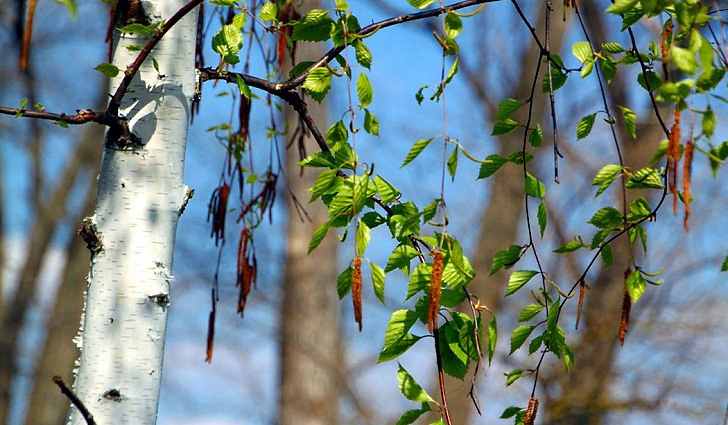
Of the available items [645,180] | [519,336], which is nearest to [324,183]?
[519,336]

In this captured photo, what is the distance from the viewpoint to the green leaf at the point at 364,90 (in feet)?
6.36

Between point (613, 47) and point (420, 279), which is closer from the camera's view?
point (420, 279)

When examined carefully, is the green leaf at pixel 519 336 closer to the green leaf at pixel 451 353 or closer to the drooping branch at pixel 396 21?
the green leaf at pixel 451 353

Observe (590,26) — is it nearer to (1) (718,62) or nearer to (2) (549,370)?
(2) (549,370)

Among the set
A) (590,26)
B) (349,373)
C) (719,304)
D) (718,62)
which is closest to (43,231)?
(349,373)

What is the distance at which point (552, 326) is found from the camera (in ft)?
6.77

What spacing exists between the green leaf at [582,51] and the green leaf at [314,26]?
50 centimetres

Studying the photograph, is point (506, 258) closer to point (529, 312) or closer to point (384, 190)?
point (529, 312)

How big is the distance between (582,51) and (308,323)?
6925 millimetres

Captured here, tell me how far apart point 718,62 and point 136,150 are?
1210 mm

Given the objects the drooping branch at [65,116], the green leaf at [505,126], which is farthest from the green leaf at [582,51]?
the drooping branch at [65,116]

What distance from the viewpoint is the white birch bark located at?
6.73 ft

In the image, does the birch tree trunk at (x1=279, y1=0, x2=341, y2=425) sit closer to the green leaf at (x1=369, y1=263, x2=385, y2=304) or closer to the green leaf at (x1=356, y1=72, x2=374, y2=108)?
the green leaf at (x1=356, y1=72, x2=374, y2=108)

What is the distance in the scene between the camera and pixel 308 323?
8.73 metres
